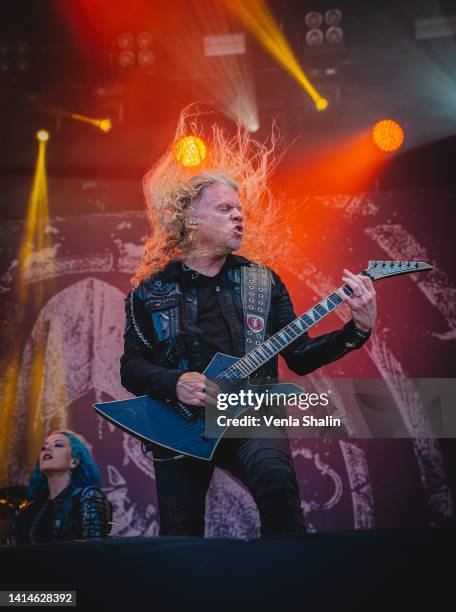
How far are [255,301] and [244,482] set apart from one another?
2.65 ft

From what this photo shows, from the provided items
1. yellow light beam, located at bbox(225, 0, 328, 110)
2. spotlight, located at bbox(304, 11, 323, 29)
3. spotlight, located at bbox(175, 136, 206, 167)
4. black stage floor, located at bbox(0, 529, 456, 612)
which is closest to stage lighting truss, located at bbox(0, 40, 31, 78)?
yellow light beam, located at bbox(225, 0, 328, 110)

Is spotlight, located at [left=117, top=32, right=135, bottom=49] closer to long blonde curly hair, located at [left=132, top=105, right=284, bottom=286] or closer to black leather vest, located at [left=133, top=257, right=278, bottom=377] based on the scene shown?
long blonde curly hair, located at [left=132, top=105, right=284, bottom=286]

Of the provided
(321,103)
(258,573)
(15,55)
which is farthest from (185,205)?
(15,55)

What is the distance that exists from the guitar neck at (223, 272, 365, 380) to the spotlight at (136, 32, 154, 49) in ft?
12.7

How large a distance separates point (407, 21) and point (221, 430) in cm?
432

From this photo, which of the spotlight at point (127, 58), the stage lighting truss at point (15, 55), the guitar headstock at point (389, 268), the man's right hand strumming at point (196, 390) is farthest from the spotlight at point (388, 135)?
the man's right hand strumming at point (196, 390)

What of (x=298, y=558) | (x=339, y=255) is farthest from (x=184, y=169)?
(x=298, y=558)

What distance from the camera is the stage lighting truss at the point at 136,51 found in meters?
5.67

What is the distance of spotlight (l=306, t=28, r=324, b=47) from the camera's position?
543 cm

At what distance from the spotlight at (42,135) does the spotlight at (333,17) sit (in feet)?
8.92

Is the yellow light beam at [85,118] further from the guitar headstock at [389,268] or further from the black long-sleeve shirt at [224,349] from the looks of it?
the guitar headstock at [389,268]

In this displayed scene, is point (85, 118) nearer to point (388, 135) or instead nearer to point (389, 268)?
point (388, 135)

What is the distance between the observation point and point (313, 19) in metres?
5.45

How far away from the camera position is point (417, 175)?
18.0 feet
